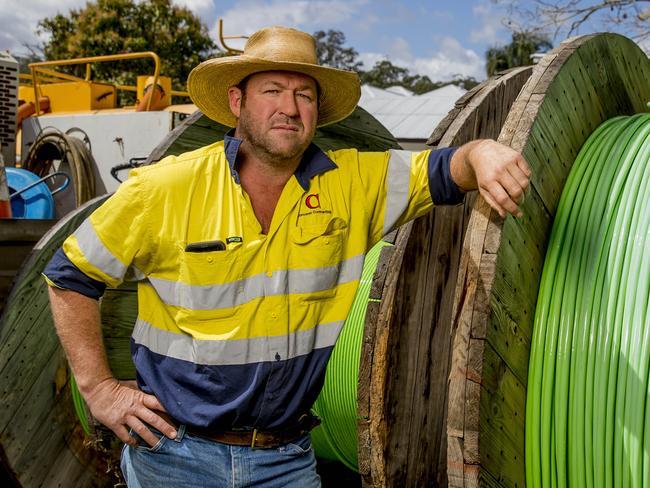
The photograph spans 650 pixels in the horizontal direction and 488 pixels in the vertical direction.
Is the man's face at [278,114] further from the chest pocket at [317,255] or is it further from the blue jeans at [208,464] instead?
the blue jeans at [208,464]

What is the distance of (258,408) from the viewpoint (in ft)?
8.89

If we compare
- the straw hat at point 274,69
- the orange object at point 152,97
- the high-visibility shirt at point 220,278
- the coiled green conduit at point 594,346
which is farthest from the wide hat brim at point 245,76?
the orange object at point 152,97

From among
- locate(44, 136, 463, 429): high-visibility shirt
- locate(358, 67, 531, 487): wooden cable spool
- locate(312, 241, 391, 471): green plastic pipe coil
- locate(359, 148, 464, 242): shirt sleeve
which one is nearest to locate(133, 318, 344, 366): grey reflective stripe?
locate(44, 136, 463, 429): high-visibility shirt

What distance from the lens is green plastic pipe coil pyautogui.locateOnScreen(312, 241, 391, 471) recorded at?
15.5 feet

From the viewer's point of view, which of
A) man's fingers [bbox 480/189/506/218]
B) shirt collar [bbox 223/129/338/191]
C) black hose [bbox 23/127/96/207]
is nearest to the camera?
man's fingers [bbox 480/189/506/218]

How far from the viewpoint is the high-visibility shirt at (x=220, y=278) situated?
269cm

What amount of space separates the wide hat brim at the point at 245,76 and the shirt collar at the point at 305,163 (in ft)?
0.89

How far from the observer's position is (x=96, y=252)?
2.68m

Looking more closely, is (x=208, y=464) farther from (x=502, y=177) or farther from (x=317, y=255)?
(x=502, y=177)

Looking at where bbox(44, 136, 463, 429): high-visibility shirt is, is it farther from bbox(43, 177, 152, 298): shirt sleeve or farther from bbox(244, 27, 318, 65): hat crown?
bbox(244, 27, 318, 65): hat crown

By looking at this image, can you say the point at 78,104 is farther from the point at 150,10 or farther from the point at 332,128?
the point at 150,10

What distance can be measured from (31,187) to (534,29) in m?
11.7

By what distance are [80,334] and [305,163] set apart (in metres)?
1.01

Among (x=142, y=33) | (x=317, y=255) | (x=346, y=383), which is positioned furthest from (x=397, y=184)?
(x=142, y=33)
